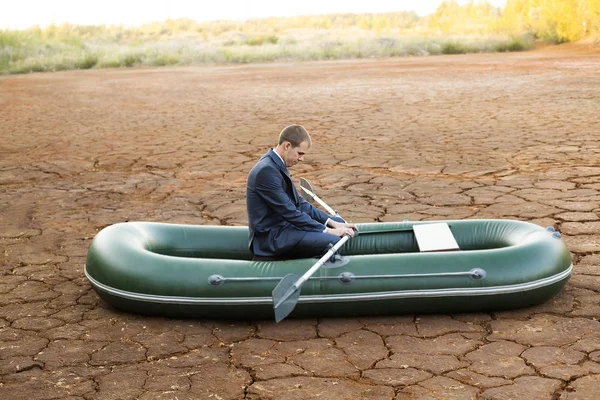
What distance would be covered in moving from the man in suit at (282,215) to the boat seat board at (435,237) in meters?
0.41

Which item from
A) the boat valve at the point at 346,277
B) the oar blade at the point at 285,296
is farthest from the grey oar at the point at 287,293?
the boat valve at the point at 346,277

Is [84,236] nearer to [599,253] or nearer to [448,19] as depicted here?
[599,253]

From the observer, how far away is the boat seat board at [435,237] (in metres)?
4.52

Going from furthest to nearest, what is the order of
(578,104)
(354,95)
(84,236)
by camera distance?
(354,95), (578,104), (84,236)

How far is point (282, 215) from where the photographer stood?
450 centimetres

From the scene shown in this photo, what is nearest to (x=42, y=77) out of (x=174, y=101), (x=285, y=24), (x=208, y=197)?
(x=174, y=101)

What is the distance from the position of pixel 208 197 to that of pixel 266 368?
12.3 feet

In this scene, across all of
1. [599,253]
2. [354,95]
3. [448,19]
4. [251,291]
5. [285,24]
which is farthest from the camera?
[285,24]

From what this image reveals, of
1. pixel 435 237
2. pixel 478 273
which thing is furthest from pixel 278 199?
pixel 478 273

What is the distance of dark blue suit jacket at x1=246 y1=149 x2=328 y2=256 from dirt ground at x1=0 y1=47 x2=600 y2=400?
1.57ft

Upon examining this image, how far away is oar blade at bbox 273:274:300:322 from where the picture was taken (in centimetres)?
403

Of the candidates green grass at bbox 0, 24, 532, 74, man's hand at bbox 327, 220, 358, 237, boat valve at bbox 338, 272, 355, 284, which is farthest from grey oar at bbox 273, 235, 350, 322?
green grass at bbox 0, 24, 532, 74

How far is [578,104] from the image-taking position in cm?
1248

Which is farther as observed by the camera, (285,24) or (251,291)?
(285,24)
